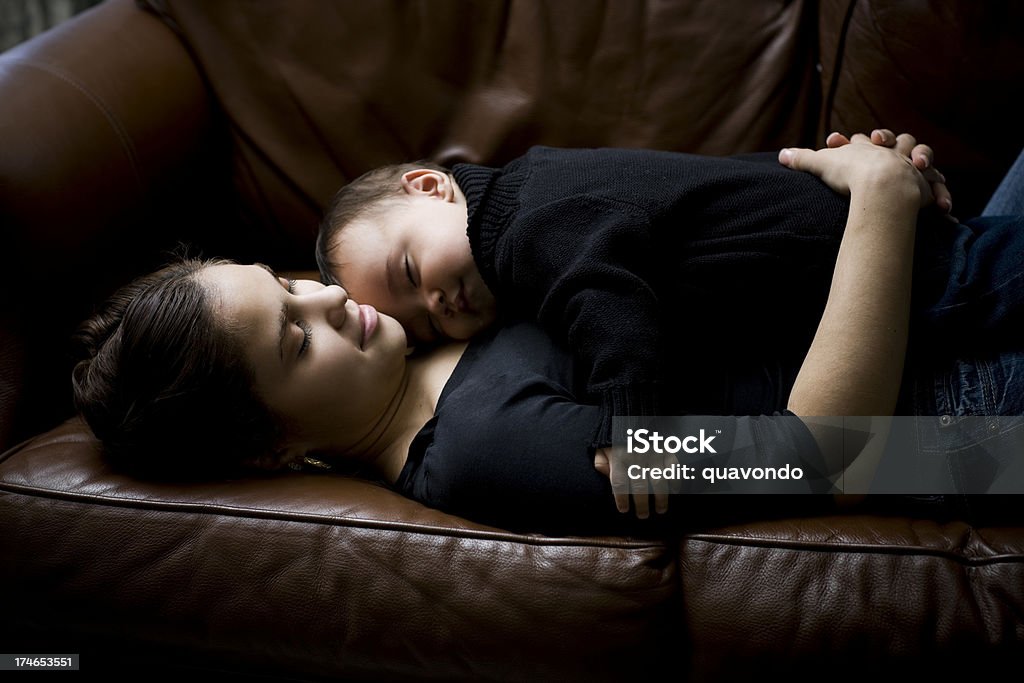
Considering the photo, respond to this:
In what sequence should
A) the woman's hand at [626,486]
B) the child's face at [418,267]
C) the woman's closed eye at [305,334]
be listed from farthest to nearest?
the child's face at [418,267] < the woman's closed eye at [305,334] < the woman's hand at [626,486]

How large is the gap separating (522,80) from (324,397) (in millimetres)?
777

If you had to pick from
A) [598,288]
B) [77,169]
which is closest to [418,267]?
[598,288]

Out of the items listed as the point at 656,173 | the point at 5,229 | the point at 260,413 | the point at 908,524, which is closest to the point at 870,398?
the point at 908,524

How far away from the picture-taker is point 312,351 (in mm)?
1077

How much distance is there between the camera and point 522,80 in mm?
1549

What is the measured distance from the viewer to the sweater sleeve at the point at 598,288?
3.20ft

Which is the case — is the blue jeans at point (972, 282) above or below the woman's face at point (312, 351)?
above

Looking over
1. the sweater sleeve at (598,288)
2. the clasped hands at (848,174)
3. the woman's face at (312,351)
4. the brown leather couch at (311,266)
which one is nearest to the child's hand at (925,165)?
the clasped hands at (848,174)

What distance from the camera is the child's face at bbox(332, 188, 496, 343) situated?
47.3 inches

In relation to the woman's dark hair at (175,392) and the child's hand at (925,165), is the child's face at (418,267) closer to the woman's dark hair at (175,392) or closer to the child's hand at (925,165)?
the woman's dark hair at (175,392)

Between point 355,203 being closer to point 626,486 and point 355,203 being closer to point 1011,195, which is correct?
point 626,486

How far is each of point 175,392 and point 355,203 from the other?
0.43m

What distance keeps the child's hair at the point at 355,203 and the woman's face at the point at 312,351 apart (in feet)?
0.51

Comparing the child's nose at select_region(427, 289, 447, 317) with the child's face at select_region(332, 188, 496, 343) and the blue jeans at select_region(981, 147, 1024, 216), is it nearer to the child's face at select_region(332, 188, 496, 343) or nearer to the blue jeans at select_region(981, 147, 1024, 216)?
the child's face at select_region(332, 188, 496, 343)
